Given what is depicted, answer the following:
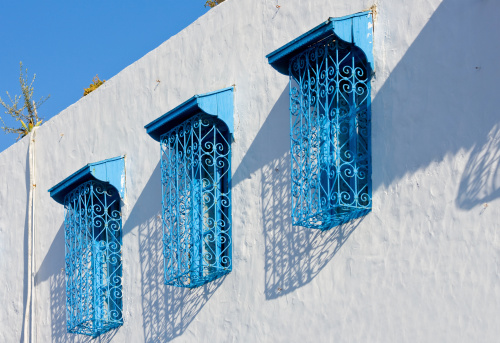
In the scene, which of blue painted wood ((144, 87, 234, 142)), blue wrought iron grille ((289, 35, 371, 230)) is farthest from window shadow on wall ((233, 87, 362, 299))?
blue painted wood ((144, 87, 234, 142))

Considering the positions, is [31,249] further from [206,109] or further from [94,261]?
[206,109]

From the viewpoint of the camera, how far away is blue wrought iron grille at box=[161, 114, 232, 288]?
8031 mm

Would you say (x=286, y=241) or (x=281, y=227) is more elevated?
(x=281, y=227)

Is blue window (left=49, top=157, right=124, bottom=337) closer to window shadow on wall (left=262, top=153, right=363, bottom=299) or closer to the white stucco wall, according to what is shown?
the white stucco wall

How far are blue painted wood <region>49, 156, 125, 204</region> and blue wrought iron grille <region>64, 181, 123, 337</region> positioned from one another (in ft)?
0.31

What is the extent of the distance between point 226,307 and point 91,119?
114 inches

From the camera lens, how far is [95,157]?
985 centimetres

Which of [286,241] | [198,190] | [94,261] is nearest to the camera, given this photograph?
[286,241]

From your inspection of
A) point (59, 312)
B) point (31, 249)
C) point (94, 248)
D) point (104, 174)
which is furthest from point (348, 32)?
point (31, 249)

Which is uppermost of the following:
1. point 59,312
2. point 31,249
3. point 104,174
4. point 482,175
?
point 104,174

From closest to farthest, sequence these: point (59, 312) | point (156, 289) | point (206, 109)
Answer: point (206, 109), point (156, 289), point (59, 312)

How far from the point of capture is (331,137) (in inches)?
275

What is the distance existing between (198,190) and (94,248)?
59.0 inches

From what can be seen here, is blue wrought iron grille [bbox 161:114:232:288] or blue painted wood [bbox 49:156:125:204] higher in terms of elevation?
blue painted wood [bbox 49:156:125:204]
